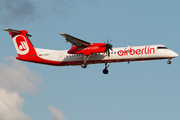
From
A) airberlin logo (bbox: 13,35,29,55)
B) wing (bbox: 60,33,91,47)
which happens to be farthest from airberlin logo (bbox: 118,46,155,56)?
airberlin logo (bbox: 13,35,29,55)

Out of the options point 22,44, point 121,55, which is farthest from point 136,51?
point 22,44

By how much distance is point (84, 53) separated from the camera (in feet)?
111

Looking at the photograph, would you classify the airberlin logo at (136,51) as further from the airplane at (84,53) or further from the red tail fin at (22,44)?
the red tail fin at (22,44)

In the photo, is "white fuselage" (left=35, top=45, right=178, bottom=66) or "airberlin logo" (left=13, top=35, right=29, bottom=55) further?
"airberlin logo" (left=13, top=35, right=29, bottom=55)

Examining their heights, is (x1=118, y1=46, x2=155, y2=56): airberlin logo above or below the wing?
below

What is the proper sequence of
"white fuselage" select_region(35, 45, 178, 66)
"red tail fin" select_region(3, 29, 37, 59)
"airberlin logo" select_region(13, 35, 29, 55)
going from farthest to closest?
1. "airberlin logo" select_region(13, 35, 29, 55)
2. "red tail fin" select_region(3, 29, 37, 59)
3. "white fuselage" select_region(35, 45, 178, 66)

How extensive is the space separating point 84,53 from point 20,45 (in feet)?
30.1

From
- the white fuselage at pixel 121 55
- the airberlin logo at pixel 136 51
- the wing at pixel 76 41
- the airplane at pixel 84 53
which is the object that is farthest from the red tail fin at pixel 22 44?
the airberlin logo at pixel 136 51

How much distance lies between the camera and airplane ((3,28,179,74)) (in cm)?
3247

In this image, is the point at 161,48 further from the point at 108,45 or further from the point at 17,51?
the point at 17,51

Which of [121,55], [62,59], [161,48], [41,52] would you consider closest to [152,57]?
[161,48]

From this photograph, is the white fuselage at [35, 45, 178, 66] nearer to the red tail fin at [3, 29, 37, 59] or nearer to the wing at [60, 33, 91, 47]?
the wing at [60, 33, 91, 47]

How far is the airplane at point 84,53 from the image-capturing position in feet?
107

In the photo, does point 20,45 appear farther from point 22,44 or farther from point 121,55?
point 121,55
